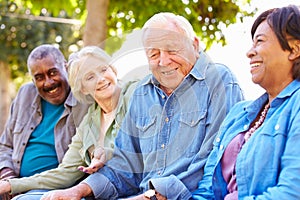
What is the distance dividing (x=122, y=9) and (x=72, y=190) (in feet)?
7.35

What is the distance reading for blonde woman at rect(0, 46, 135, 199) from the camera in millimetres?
3006

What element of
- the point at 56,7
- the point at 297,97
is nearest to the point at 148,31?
the point at 297,97

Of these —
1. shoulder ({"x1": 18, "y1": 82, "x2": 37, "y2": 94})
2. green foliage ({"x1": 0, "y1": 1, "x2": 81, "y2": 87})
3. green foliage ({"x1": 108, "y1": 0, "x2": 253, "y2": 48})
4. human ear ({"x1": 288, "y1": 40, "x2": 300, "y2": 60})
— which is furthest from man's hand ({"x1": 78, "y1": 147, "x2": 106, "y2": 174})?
green foliage ({"x1": 0, "y1": 1, "x2": 81, "y2": 87})

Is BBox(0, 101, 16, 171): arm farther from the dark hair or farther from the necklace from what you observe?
the dark hair

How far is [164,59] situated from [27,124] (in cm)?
136

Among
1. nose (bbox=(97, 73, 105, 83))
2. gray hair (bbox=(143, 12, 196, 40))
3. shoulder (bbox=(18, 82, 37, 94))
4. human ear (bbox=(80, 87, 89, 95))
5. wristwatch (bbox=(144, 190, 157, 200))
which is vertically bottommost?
wristwatch (bbox=(144, 190, 157, 200))

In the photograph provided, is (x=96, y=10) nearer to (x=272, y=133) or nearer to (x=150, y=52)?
(x=150, y=52)

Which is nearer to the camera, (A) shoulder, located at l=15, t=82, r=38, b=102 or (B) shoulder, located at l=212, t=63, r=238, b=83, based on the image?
(B) shoulder, located at l=212, t=63, r=238, b=83

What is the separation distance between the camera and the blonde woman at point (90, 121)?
3006mm

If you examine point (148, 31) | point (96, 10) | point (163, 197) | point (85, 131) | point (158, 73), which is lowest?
point (163, 197)

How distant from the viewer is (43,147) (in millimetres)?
3559

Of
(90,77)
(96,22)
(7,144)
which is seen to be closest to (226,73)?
(90,77)

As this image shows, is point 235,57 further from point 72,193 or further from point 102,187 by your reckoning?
point 72,193

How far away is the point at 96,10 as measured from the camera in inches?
169
